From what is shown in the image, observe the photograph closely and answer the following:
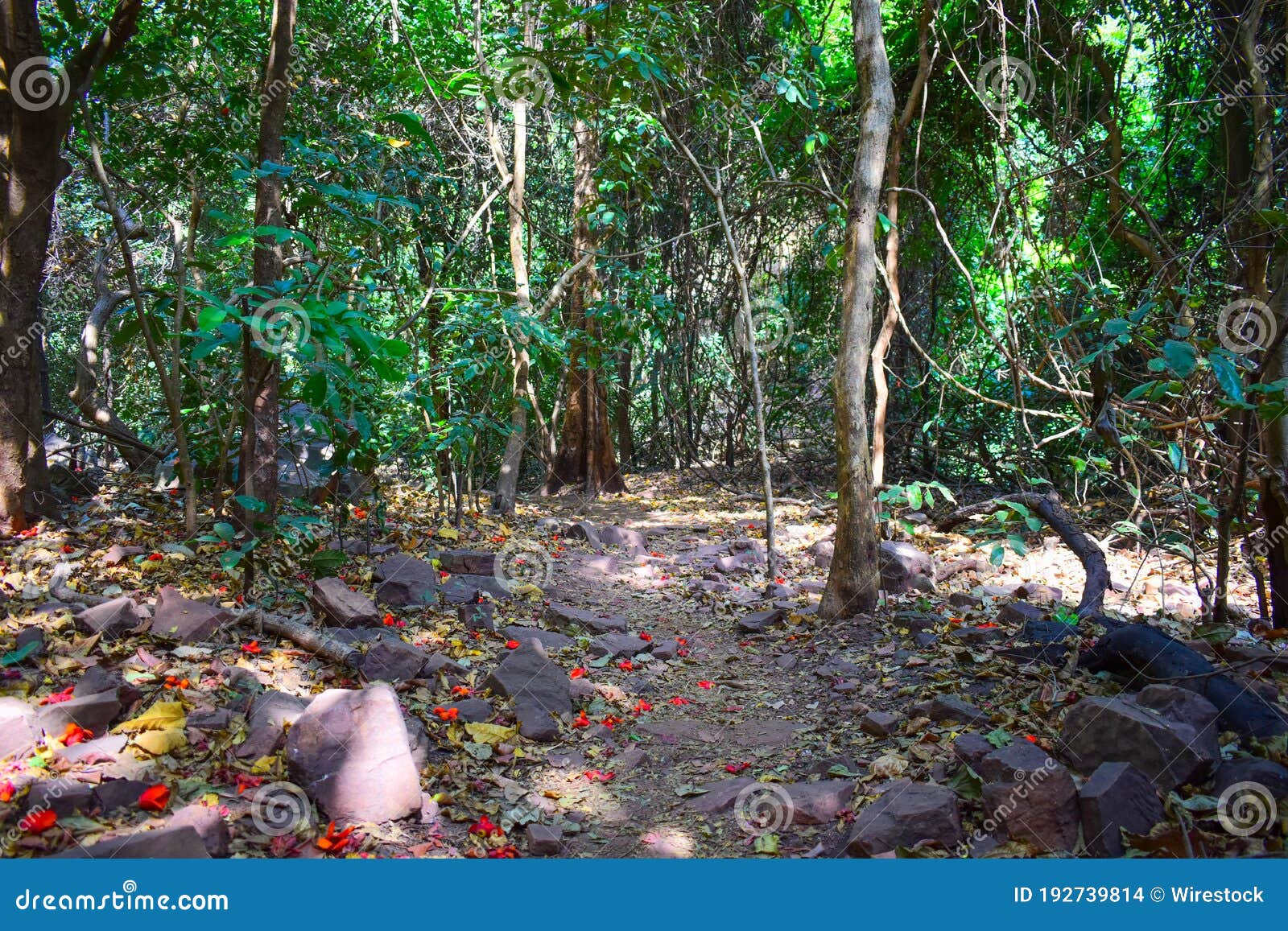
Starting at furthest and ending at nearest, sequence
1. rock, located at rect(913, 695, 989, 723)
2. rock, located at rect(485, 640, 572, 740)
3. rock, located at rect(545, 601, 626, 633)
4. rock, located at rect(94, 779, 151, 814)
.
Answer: rock, located at rect(545, 601, 626, 633) < rock, located at rect(485, 640, 572, 740) < rock, located at rect(913, 695, 989, 723) < rock, located at rect(94, 779, 151, 814)

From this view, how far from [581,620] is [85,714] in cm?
249

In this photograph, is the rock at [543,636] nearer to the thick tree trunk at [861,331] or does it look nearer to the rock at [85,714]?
the thick tree trunk at [861,331]

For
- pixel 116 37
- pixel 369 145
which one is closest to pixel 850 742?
pixel 369 145

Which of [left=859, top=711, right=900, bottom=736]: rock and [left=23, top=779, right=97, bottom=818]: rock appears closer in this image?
[left=23, top=779, right=97, bottom=818]: rock

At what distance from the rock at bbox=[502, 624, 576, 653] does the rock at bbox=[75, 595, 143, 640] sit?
159 cm

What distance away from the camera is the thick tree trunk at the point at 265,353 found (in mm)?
4020

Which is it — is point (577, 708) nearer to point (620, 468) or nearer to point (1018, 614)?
point (1018, 614)

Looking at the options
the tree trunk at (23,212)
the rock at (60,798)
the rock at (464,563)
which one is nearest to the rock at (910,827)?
the rock at (60,798)

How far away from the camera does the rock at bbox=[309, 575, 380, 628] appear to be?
4000 millimetres

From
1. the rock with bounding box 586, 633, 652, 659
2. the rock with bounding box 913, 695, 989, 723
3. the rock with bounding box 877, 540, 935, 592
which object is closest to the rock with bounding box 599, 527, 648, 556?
the rock with bounding box 877, 540, 935, 592

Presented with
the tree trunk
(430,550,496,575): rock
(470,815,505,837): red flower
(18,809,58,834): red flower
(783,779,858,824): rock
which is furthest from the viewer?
(430,550,496,575): rock

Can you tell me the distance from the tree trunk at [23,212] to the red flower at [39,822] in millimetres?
2418

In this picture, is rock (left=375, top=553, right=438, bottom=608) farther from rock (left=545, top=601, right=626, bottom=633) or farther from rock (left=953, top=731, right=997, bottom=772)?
rock (left=953, top=731, right=997, bottom=772)

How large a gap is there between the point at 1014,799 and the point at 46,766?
2.76 m
